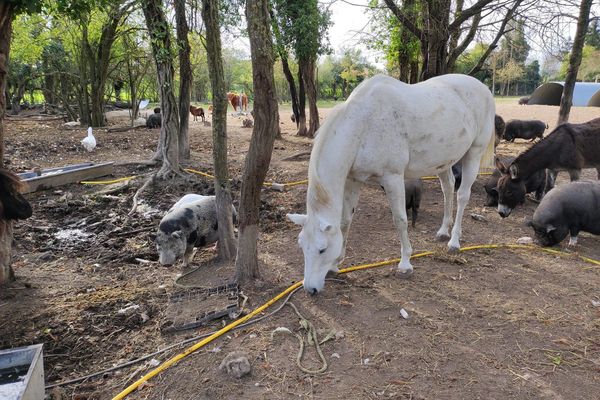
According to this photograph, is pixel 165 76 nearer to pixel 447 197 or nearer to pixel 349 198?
pixel 349 198

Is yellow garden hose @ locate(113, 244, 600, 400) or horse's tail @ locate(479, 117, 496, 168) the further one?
horse's tail @ locate(479, 117, 496, 168)

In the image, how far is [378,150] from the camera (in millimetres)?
4027

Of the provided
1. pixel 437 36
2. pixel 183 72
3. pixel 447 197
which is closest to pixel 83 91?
pixel 183 72

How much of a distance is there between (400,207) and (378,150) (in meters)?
0.69

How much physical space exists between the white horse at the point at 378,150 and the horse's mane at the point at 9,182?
10.0ft

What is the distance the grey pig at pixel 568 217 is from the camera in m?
5.40

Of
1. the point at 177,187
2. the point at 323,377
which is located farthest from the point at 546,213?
the point at 177,187

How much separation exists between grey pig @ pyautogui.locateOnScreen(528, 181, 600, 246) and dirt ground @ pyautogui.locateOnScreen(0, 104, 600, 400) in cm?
34

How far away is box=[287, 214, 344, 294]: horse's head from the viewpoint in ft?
12.2

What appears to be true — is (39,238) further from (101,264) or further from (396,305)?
(396,305)

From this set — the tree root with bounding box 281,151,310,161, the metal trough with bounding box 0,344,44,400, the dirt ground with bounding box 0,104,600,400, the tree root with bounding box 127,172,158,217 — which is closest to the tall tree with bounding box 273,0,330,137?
the tree root with bounding box 281,151,310,161

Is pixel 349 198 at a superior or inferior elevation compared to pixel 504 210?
superior

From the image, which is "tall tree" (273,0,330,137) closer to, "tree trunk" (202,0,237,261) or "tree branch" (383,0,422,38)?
"tree branch" (383,0,422,38)

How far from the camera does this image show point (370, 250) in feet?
17.5
